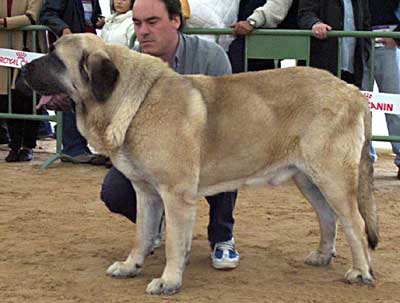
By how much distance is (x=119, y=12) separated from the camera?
8.60 m

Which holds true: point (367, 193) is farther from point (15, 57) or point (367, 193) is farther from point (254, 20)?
point (15, 57)

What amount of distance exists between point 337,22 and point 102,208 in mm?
2997

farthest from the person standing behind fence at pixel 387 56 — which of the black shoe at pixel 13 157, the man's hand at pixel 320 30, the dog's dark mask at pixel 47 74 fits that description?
the dog's dark mask at pixel 47 74

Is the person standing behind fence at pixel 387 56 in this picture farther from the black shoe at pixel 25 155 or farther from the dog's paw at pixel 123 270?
the dog's paw at pixel 123 270

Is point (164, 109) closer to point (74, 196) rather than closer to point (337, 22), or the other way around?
point (74, 196)

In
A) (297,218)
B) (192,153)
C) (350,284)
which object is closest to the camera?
(192,153)

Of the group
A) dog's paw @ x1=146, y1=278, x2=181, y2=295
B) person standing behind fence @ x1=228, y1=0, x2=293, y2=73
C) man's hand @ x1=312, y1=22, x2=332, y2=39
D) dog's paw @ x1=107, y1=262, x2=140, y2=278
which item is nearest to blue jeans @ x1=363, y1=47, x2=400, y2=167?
man's hand @ x1=312, y1=22, x2=332, y2=39

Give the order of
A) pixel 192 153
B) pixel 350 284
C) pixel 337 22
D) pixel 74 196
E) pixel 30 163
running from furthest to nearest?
pixel 30 163
pixel 337 22
pixel 74 196
pixel 350 284
pixel 192 153

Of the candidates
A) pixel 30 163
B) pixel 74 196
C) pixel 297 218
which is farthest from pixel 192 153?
pixel 30 163

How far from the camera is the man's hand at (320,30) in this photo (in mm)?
7996

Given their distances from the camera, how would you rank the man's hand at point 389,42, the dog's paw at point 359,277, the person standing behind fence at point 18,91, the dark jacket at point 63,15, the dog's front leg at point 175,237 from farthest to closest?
1. the person standing behind fence at point 18,91
2. the dark jacket at point 63,15
3. the man's hand at point 389,42
4. the dog's paw at point 359,277
5. the dog's front leg at point 175,237

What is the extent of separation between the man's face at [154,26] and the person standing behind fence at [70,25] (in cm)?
375

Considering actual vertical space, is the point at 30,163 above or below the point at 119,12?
below

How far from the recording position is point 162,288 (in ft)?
15.6
